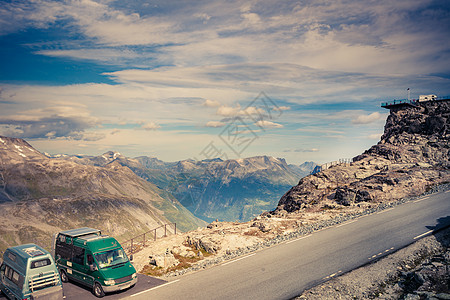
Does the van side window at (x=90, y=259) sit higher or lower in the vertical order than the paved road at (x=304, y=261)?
higher

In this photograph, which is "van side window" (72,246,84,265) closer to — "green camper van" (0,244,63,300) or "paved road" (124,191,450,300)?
"green camper van" (0,244,63,300)

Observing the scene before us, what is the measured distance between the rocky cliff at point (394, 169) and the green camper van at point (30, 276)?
3740 centimetres

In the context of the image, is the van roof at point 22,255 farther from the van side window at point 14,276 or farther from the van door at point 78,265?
the van door at point 78,265

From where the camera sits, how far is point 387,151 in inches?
2689

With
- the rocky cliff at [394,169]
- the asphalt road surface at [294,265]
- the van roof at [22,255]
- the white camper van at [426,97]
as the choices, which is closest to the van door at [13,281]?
the van roof at [22,255]

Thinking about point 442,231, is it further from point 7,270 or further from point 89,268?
point 7,270

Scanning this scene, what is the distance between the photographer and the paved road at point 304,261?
20047mm

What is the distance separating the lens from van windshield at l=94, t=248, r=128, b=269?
2141cm

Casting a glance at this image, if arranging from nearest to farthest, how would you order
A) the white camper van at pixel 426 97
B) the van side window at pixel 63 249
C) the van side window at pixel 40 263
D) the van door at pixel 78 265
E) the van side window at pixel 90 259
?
1. the van side window at pixel 40 263
2. the van side window at pixel 90 259
3. the van door at pixel 78 265
4. the van side window at pixel 63 249
5. the white camper van at pixel 426 97

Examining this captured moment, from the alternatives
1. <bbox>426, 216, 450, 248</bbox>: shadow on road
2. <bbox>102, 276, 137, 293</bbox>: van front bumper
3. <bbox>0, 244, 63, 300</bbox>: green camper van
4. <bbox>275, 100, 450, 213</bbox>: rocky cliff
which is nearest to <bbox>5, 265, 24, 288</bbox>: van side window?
<bbox>0, 244, 63, 300</bbox>: green camper van

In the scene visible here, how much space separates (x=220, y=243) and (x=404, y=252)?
17.1 metres

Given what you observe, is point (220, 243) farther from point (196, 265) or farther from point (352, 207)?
point (352, 207)

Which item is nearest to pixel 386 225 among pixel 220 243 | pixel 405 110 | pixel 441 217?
pixel 441 217

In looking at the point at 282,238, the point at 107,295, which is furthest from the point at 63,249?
the point at 282,238
